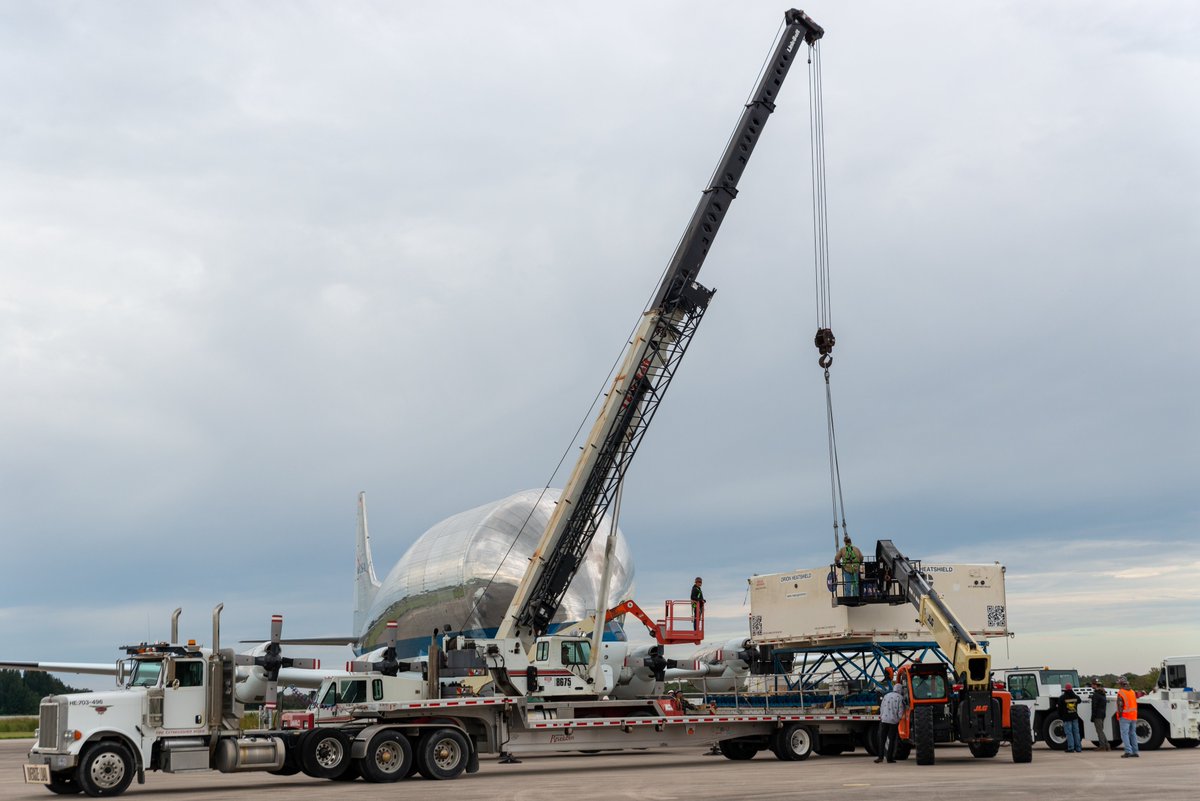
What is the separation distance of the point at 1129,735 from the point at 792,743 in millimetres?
7091

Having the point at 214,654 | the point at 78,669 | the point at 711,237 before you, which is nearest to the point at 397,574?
the point at 78,669

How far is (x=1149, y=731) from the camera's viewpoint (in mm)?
29328

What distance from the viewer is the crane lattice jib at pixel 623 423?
100 ft

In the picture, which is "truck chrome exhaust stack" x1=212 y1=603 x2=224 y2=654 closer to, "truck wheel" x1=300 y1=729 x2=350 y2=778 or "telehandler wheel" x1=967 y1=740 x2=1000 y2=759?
"truck wheel" x1=300 y1=729 x2=350 y2=778

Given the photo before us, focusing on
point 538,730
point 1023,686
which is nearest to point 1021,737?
point 1023,686

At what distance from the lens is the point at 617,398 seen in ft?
100

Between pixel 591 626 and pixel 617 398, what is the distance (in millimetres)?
5684

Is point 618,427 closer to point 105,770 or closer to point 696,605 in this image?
point 696,605

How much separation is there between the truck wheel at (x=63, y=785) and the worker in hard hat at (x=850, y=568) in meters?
18.3

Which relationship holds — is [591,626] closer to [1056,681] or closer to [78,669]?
[1056,681]

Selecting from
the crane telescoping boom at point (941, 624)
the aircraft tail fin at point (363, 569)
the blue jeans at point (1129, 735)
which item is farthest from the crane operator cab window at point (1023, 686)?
the aircraft tail fin at point (363, 569)

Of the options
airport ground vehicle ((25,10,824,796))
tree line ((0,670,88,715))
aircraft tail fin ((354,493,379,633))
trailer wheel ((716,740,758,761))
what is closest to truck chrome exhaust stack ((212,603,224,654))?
airport ground vehicle ((25,10,824,796))

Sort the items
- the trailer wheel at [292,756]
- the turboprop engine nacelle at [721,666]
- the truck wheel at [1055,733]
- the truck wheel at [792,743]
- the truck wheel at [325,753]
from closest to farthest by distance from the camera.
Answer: the truck wheel at [325,753] → the trailer wheel at [292,756] → the truck wheel at [792,743] → the truck wheel at [1055,733] → the turboprop engine nacelle at [721,666]

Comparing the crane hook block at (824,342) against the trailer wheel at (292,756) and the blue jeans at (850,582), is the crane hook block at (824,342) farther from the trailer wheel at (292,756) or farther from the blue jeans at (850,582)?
the trailer wheel at (292,756)
